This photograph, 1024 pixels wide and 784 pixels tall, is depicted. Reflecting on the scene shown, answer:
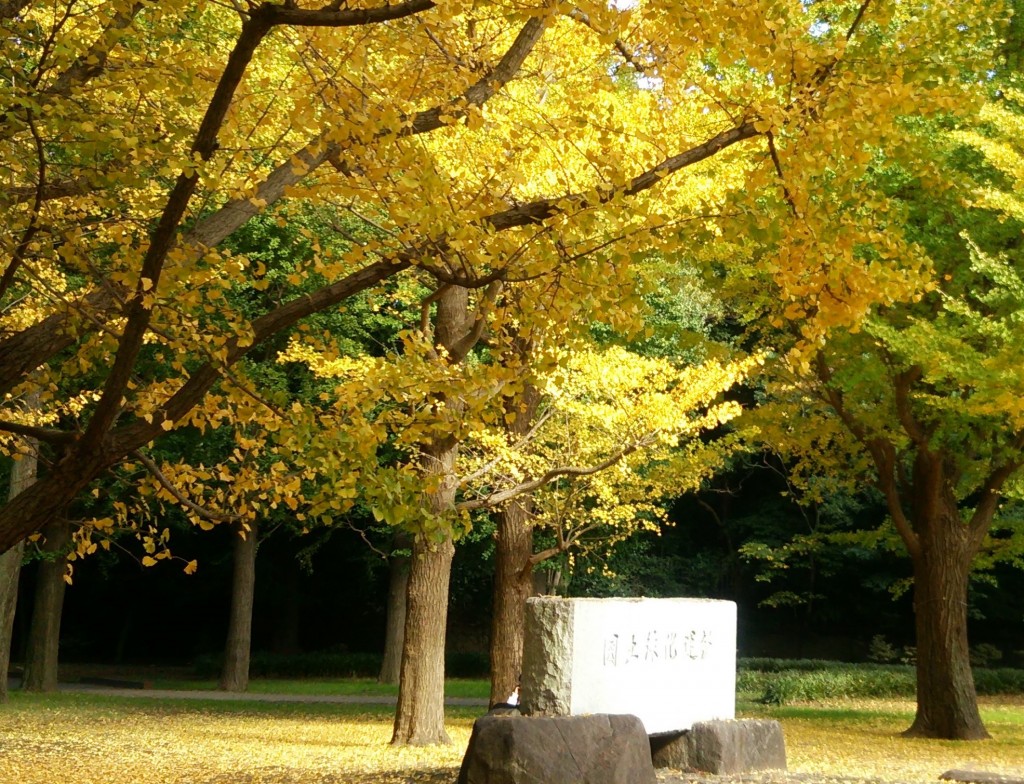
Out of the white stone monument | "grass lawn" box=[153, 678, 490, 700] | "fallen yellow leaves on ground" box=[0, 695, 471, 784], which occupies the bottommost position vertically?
"grass lawn" box=[153, 678, 490, 700]

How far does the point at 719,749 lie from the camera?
1012 cm

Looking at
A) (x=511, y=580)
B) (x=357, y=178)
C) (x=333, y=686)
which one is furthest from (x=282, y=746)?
(x=333, y=686)

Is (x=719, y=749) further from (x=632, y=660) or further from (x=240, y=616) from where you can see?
(x=240, y=616)

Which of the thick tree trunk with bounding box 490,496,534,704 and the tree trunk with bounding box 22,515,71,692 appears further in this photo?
the tree trunk with bounding box 22,515,71,692

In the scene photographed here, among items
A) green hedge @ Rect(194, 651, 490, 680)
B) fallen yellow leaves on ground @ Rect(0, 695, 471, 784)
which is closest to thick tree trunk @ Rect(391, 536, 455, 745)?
fallen yellow leaves on ground @ Rect(0, 695, 471, 784)

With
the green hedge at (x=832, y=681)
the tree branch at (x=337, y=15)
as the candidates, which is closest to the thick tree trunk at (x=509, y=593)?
the green hedge at (x=832, y=681)

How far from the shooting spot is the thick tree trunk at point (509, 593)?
14.9 metres

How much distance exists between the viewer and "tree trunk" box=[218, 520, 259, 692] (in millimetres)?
21281

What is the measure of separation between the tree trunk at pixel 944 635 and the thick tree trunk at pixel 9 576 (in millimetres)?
12676

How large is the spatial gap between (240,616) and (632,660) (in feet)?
43.8

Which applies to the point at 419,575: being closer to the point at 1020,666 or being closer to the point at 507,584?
the point at 507,584

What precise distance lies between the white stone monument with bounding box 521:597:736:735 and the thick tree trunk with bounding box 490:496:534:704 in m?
4.50

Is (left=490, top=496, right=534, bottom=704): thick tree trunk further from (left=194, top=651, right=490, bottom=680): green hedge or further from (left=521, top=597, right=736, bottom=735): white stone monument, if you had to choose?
(left=194, top=651, right=490, bottom=680): green hedge

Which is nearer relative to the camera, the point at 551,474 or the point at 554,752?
the point at 554,752
